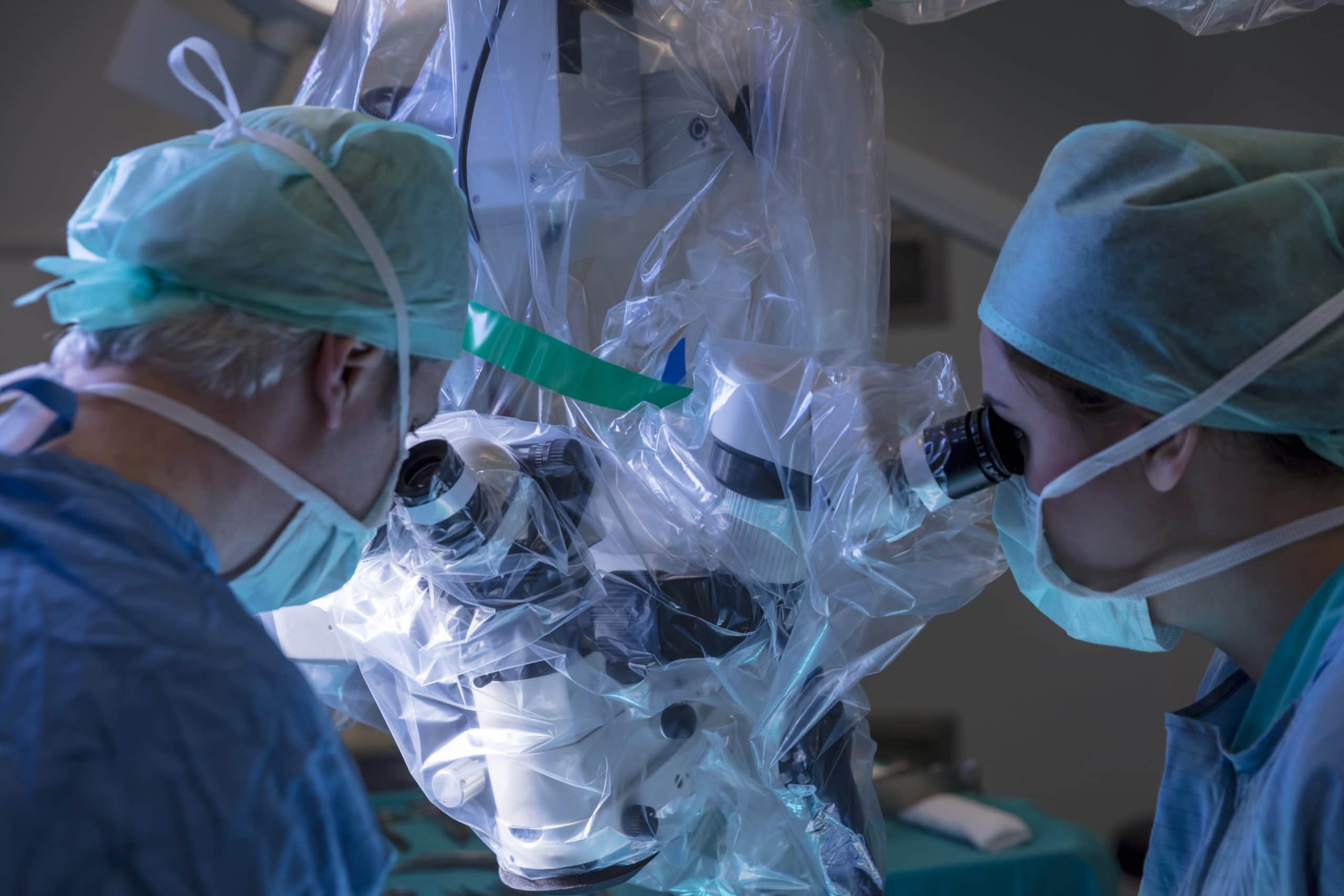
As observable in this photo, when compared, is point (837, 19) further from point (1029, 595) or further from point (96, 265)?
point (96, 265)

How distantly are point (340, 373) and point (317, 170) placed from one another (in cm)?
15

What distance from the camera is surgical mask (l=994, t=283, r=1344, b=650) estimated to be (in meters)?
0.74

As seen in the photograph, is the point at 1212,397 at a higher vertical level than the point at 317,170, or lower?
lower

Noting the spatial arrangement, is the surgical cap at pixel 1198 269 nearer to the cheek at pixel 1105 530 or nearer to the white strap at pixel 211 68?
the cheek at pixel 1105 530

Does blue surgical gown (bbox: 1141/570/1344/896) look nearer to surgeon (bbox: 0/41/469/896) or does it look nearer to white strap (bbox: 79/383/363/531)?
surgeon (bbox: 0/41/469/896)

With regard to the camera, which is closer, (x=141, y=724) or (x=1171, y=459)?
(x=141, y=724)

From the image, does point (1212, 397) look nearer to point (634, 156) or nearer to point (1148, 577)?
point (1148, 577)

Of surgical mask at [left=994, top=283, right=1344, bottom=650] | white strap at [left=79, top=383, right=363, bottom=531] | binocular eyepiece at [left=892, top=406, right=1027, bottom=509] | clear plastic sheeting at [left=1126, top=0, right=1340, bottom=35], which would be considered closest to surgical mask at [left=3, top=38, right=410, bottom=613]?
white strap at [left=79, top=383, right=363, bottom=531]

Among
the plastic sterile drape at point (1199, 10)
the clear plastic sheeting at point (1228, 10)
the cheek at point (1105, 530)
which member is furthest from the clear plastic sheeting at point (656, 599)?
the clear plastic sheeting at point (1228, 10)

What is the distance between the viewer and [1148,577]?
2.72 feet

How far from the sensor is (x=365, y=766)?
1.71 m

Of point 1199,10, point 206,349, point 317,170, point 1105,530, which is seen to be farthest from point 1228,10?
point 206,349

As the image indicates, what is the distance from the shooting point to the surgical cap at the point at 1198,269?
74 cm

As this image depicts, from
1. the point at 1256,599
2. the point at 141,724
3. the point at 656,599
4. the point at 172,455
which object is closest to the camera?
the point at 141,724
